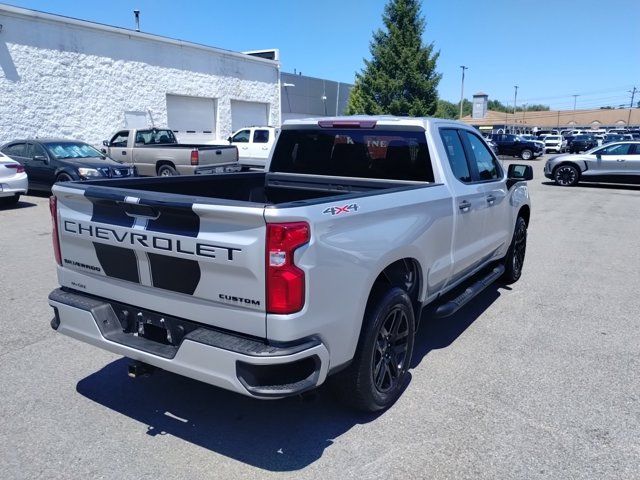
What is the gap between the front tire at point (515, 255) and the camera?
21.5ft

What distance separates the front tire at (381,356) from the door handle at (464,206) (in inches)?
46.5

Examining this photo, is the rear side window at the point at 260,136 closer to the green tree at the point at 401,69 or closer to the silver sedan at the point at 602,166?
the silver sedan at the point at 602,166

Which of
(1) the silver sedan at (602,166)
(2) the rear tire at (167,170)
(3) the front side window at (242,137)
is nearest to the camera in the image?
(2) the rear tire at (167,170)

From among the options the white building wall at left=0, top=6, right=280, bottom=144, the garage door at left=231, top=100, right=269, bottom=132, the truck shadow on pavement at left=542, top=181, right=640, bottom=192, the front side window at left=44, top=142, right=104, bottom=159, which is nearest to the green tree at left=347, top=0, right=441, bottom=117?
the garage door at left=231, top=100, right=269, bottom=132

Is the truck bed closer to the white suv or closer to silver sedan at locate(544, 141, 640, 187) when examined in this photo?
silver sedan at locate(544, 141, 640, 187)

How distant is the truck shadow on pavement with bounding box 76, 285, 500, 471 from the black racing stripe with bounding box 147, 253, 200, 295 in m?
0.96

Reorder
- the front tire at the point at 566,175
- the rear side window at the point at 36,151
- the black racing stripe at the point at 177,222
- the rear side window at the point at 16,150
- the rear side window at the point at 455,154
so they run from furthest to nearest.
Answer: the front tire at the point at 566,175 → the rear side window at the point at 16,150 → the rear side window at the point at 36,151 → the rear side window at the point at 455,154 → the black racing stripe at the point at 177,222

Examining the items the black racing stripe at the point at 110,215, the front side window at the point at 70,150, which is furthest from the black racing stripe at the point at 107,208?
the front side window at the point at 70,150

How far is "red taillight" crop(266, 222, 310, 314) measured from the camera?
267cm

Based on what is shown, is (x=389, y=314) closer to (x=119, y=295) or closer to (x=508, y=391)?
(x=508, y=391)

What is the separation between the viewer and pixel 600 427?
3486 millimetres

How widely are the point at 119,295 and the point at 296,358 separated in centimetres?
135

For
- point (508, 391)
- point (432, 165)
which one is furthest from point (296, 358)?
point (432, 165)

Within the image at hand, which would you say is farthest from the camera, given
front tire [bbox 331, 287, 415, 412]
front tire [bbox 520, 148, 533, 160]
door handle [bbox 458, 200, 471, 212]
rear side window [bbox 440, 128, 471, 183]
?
front tire [bbox 520, 148, 533, 160]
